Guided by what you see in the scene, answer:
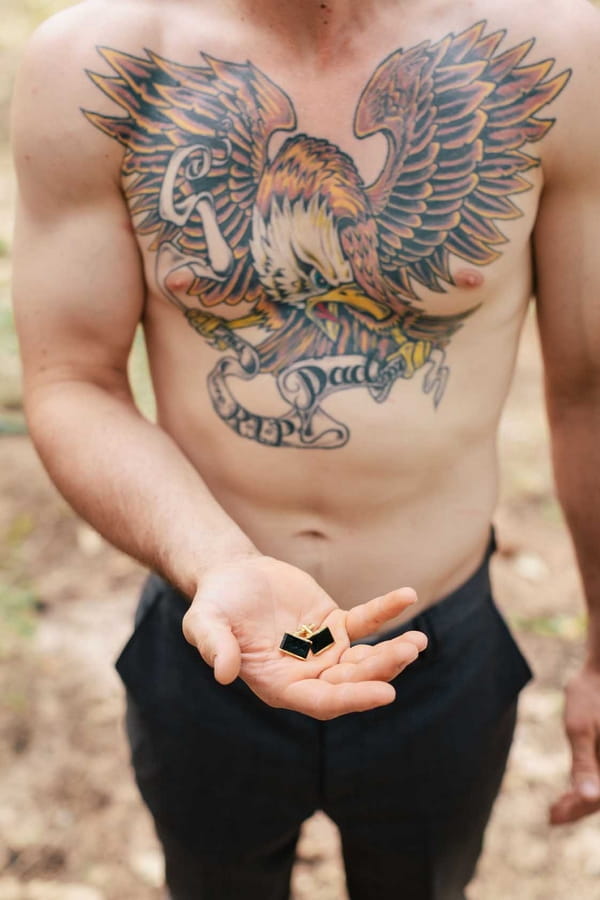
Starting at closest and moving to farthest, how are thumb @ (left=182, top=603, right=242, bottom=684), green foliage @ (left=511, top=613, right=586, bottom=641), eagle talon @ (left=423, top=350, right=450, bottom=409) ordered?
thumb @ (left=182, top=603, right=242, bottom=684) < eagle talon @ (left=423, top=350, right=450, bottom=409) < green foliage @ (left=511, top=613, right=586, bottom=641)

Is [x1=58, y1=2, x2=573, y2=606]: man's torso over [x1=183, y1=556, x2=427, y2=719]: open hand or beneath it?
over

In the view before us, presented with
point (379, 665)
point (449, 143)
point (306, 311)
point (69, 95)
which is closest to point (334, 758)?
Answer: point (379, 665)

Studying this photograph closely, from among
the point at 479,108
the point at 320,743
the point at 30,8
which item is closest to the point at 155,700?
the point at 320,743

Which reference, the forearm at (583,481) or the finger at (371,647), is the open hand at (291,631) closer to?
the finger at (371,647)

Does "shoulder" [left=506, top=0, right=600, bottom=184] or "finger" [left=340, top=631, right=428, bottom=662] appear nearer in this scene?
"finger" [left=340, top=631, right=428, bottom=662]

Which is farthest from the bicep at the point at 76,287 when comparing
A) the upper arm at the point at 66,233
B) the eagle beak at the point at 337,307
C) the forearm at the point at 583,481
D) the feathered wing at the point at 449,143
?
the forearm at the point at 583,481

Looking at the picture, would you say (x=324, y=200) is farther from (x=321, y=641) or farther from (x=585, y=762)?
(x=585, y=762)

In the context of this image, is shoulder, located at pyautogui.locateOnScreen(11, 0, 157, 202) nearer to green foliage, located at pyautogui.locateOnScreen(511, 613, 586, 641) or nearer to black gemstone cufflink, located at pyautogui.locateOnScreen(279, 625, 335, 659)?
black gemstone cufflink, located at pyautogui.locateOnScreen(279, 625, 335, 659)

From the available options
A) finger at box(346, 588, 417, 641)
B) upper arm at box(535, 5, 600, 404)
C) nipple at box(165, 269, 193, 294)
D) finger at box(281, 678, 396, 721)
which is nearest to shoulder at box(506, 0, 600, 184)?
upper arm at box(535, 5, 600, 404)
